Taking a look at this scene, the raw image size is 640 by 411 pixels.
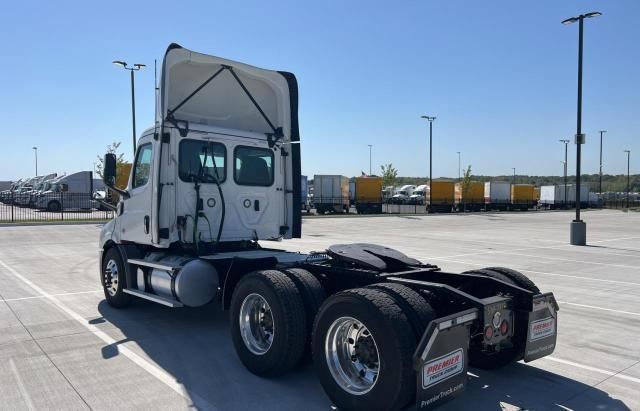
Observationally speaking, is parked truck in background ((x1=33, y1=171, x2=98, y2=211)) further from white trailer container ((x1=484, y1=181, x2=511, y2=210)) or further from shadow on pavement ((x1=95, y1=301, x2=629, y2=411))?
white trailer container ((x1=484, y1=181, x2=511, y2=210))

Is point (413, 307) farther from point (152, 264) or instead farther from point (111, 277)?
point (111, 277)

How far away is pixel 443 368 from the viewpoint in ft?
12.1

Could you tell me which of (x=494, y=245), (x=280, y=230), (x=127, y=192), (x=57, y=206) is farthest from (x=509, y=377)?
(x=57, y=206)

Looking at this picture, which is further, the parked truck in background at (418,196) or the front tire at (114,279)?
the parked truck in background at (418,196)

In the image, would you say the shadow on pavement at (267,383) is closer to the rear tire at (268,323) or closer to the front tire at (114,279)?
the rear tire at (268,323)

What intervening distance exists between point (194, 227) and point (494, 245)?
13.8 m

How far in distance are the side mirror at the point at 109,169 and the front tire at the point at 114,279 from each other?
108 centimetres

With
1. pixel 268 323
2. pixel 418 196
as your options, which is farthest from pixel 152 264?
pixel 418 196

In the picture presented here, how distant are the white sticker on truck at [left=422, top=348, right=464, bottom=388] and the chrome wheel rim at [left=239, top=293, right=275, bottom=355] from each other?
1.89 meters

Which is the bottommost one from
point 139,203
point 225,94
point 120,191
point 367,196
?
point 367,196

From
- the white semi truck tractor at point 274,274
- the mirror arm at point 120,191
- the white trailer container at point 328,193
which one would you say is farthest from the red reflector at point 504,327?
the white trailer container at point 328,193

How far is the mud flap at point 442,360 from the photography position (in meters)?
3.54

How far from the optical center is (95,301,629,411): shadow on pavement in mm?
4309

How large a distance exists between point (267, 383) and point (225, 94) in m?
4.45
